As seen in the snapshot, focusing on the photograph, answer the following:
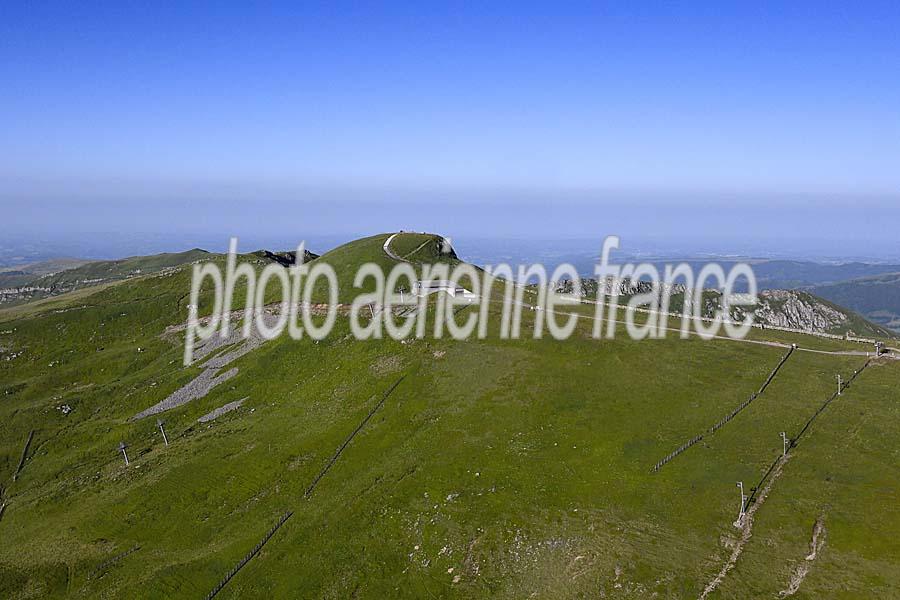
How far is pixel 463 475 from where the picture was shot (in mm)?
57500

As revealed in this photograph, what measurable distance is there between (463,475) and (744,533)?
26.7 metres

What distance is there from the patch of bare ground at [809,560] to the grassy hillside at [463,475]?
1.04 feet

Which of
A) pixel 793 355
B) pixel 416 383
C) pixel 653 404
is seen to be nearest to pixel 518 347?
pixel 416 383

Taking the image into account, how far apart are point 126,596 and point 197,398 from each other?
43.9 meters

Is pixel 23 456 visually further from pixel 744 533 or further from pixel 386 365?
pixel 744 533

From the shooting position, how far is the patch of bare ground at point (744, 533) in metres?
39.2

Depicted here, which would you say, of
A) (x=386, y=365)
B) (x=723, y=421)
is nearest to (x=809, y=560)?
(x=723, y=421)

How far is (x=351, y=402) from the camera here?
260 feet

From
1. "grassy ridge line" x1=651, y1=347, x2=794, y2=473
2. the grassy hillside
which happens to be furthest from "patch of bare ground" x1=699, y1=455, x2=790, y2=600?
"grassy ridge line" x1=651, y1=347, x2=794, y2=473

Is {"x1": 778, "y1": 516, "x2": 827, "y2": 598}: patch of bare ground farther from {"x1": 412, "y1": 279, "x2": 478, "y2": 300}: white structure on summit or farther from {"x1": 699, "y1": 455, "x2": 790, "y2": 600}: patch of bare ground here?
{"x1": 412, "y1": 279, "x2": 478, "y2": 300}: white structure on summit

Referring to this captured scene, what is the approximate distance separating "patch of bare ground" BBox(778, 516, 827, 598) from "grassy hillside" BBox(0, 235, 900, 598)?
0.32 metres

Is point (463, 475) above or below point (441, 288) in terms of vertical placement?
below

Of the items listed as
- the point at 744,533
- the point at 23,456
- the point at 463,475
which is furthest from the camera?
the point at 23,456

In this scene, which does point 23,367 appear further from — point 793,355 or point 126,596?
point 793,355
